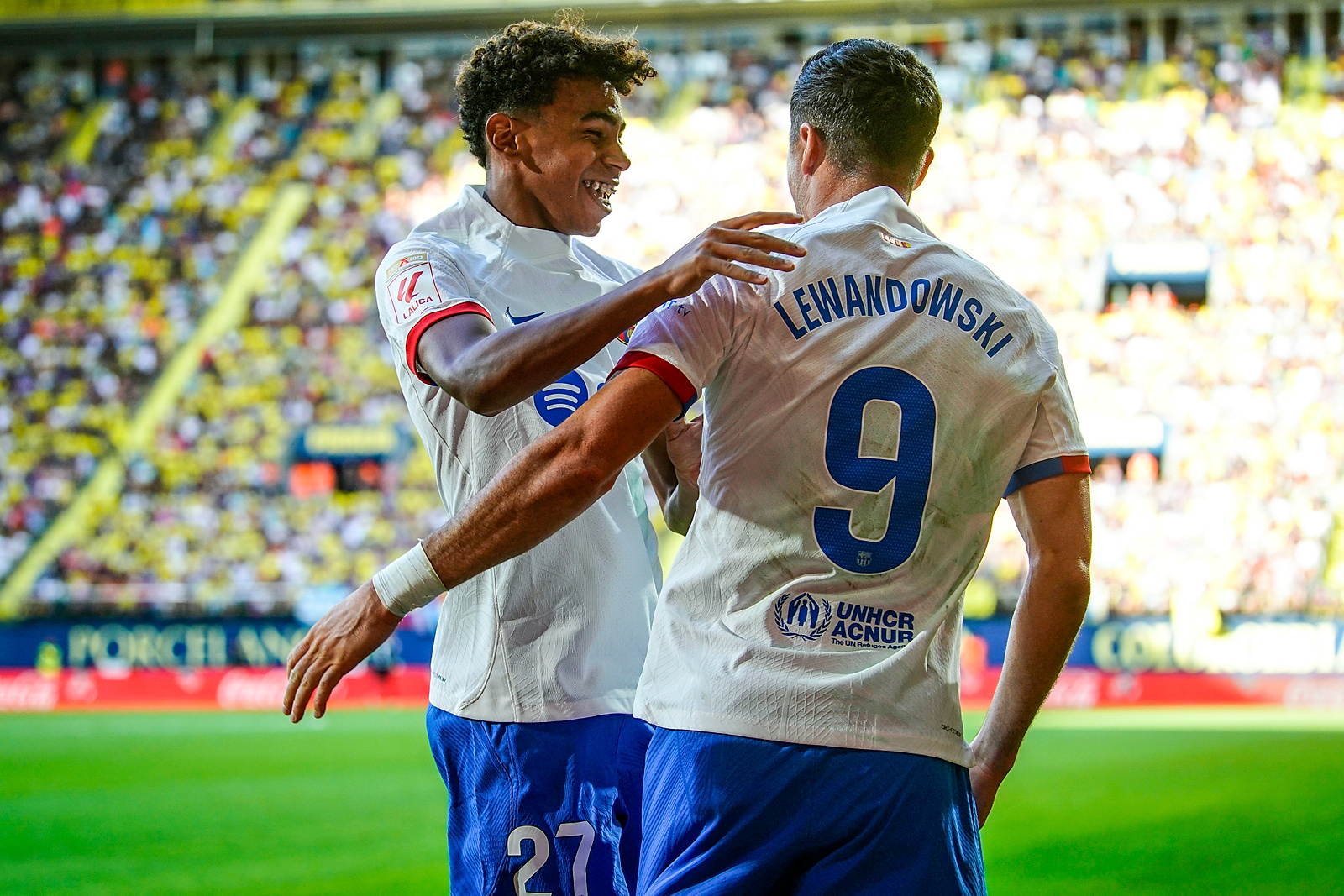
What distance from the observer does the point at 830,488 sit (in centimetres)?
175

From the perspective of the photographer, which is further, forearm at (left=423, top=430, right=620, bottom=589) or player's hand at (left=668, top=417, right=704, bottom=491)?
player's hand at (left=668, top=417, right=704, bottom=491)

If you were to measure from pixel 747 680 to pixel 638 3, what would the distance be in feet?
53.7

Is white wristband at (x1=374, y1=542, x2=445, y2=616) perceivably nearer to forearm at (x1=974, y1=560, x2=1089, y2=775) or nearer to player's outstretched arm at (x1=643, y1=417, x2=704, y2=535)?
Answer: player's outstretched arm at (x1=643, y1=417, x2=704, y2=535)

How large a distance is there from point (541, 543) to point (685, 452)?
12.8 inches

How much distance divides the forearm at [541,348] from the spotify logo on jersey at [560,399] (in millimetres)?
353

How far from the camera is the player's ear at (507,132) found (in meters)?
2.65

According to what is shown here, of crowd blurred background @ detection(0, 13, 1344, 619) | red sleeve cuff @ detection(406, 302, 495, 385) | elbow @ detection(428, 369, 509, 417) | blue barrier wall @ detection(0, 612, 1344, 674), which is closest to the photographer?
elbow @ detection(428, 369, 509, 417)

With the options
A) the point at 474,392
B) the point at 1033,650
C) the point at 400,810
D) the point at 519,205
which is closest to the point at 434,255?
the point at 519,205

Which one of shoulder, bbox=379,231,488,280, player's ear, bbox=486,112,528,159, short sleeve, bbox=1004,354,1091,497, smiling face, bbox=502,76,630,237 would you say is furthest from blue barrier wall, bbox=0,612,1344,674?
short sleeve, bbox=1004,354,1091,497

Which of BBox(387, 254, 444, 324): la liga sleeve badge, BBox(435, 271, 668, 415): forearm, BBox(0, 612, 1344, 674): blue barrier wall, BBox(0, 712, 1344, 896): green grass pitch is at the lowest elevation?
BBox(0, 712, 1344, 896): green grass pitch

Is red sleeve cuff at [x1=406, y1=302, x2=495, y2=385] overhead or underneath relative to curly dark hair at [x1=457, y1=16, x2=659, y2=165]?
underneath

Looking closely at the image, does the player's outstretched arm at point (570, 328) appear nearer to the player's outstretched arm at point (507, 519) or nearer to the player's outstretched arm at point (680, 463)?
the player's outstretched arm at point (507, 519)

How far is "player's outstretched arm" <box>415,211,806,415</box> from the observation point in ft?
5.61

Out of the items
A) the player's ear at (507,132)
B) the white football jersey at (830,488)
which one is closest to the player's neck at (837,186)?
the white football jersey at (830,488)
